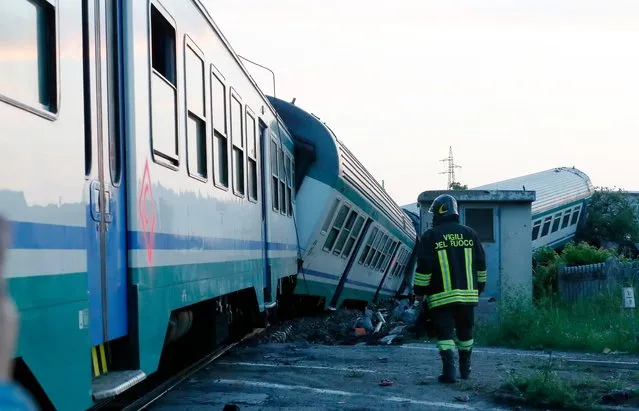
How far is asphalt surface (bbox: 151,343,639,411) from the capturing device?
6.79 metres

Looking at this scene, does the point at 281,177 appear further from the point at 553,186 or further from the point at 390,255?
the point at 553,186

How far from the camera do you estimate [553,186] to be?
1556 inches

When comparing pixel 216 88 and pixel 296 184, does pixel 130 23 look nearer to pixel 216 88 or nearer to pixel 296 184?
pixel 216 88

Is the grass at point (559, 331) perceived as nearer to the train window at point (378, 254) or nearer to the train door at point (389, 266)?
the train window at point (378, 254)

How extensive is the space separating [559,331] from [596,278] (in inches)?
258

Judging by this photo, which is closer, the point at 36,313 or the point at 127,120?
the point at 36,313

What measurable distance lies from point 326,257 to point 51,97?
1078cm

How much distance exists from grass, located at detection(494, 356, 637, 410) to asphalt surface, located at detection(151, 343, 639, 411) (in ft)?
0.50

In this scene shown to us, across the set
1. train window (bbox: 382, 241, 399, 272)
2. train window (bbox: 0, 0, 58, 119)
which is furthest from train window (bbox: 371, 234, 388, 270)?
train window (bbox: 0, 0, 58, 119)

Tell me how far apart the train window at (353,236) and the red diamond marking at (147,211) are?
1015cm

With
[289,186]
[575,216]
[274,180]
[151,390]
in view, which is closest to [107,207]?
[151,390]

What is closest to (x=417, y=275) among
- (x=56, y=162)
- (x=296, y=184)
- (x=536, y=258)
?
(x=56, y=162)

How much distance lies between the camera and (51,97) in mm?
3934

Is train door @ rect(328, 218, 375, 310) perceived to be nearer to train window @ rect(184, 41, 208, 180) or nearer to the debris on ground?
the debris on ground
